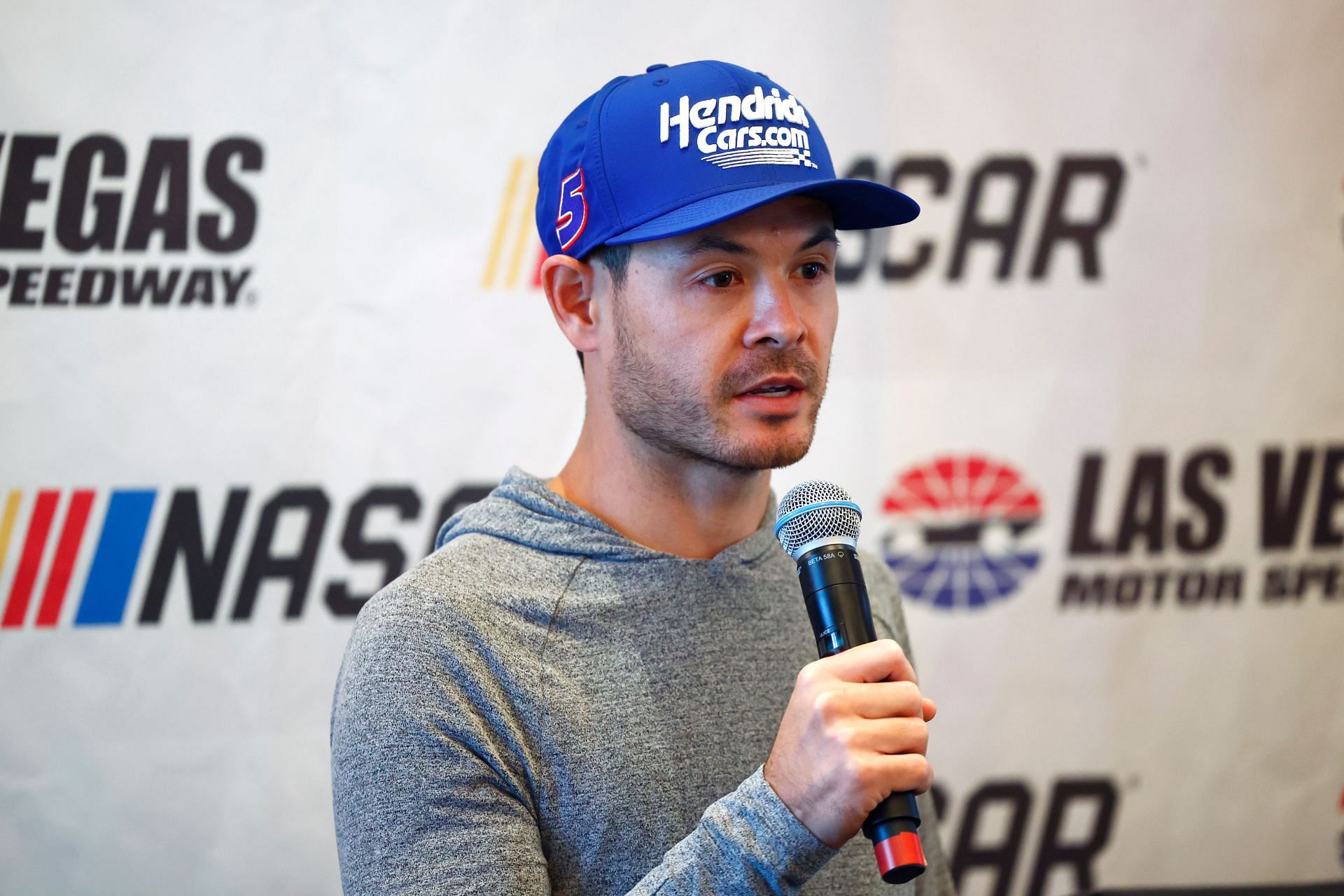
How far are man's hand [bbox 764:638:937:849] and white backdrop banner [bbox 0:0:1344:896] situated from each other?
→ 1.11 m

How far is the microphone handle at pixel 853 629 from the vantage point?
2.59 feet

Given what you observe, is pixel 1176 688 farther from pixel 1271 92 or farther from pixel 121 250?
pixel 121 250

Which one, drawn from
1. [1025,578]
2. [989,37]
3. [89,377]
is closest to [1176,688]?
[1025,578]

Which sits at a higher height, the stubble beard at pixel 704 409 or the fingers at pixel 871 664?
the stubble beard at pixel 704 409

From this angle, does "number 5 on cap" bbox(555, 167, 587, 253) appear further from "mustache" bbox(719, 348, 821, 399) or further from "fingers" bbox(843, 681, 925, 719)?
"fingers" bbox(843, 681, 925, 719)

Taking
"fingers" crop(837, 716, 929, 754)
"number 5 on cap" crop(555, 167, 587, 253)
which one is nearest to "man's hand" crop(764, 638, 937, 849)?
"fingers" crop(837, 716, 929, 754)

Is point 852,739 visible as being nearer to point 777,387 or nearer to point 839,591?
point 839,591

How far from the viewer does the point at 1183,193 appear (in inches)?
80.7

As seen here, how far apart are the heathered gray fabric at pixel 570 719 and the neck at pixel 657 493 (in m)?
0.03

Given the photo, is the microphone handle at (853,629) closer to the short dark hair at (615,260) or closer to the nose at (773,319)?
the nose at (773,319)

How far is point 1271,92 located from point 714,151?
1.47 m

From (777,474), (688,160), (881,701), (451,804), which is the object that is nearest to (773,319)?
(688,160)

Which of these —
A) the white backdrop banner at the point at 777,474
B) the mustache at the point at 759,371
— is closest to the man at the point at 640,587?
the mustache at the point at 759,371

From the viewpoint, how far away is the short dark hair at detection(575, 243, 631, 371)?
1.15 m
